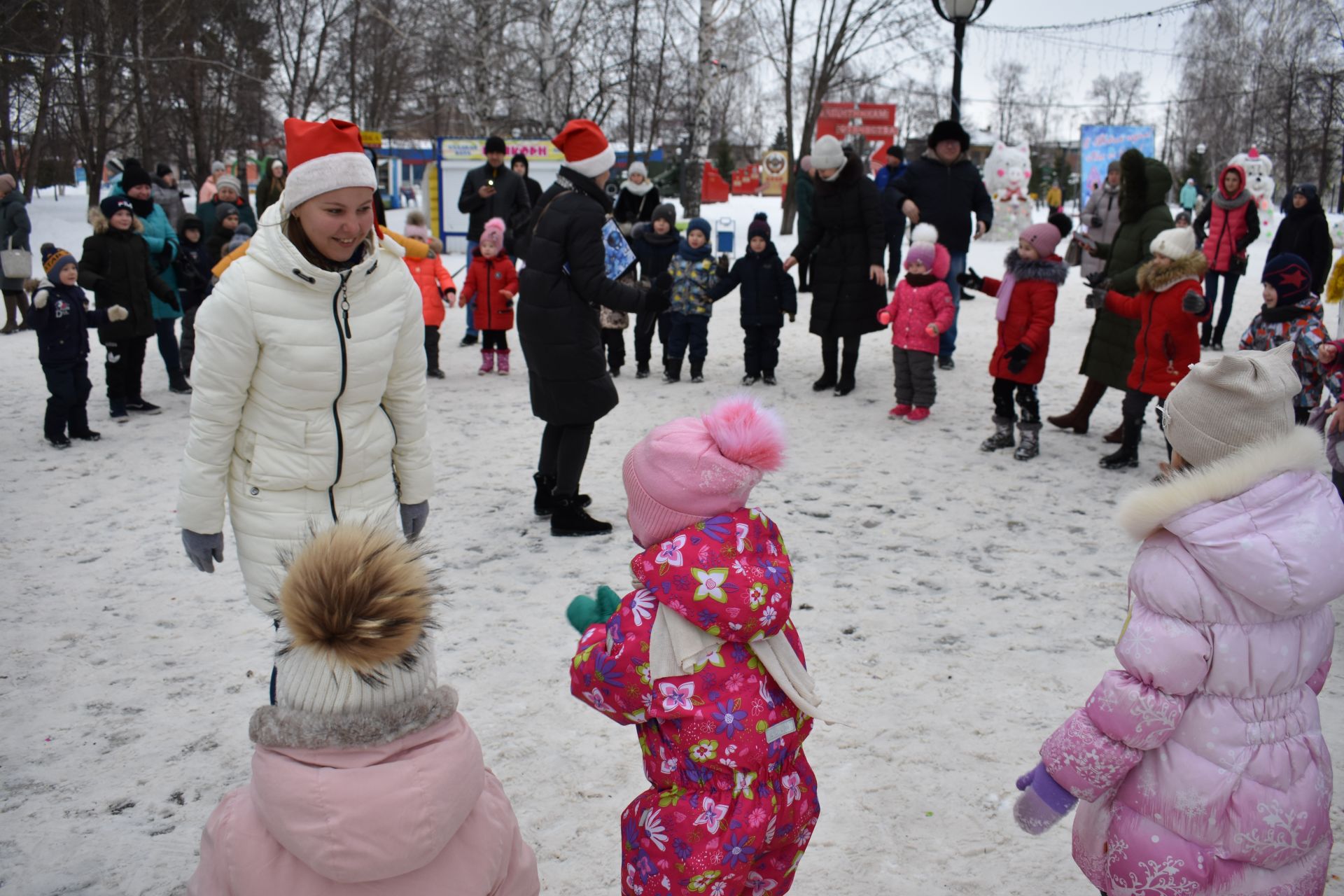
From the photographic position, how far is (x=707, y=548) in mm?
1957

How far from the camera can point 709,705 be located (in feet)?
6.49

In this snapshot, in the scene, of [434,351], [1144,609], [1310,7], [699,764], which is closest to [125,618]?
[699,764]

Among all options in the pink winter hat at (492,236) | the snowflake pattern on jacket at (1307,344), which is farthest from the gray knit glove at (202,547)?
the pink winter hat at (492,236)

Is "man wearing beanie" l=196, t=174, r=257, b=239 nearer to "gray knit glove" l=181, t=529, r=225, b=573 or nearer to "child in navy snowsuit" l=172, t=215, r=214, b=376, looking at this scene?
"child in navy snowsuit" l=172, t=215, r=214, b=376

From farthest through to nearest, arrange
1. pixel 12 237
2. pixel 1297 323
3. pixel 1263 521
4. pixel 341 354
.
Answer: pixel 12 237 < pixel 1297 323 < pixel 341 354 < pixel 1263 521

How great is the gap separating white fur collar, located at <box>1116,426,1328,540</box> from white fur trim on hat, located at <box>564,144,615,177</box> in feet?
11.2

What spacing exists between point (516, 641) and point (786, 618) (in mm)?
2254

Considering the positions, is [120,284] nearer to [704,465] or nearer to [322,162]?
[322,162]

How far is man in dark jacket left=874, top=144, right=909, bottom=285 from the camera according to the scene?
11281mm

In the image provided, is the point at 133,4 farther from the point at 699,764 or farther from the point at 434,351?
the point at 699,764

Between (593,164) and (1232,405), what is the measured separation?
11.2 feet

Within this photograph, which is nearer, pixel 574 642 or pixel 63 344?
pixel 574 642

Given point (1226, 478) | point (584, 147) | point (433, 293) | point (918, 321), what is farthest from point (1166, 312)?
point (433, 293)

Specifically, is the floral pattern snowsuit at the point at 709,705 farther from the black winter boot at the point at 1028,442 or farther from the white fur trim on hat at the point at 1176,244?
the black winter boot at the point at 1028,442
